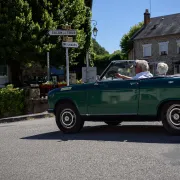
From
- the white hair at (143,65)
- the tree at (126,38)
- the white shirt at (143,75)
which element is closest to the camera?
the white shirt at (143,75)

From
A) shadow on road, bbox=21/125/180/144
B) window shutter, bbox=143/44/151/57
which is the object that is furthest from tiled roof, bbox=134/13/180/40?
shadow on road, bbox=21/125/180/144

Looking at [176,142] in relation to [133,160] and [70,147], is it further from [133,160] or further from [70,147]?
[70,147]

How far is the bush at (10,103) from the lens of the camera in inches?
566

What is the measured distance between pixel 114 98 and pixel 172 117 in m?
1.23

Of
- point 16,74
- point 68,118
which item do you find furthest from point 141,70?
point 16,74

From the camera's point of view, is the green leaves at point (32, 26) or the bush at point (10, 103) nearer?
the bush at point (10, 103)

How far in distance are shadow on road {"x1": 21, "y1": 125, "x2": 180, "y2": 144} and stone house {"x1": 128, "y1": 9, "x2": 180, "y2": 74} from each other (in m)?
39.3

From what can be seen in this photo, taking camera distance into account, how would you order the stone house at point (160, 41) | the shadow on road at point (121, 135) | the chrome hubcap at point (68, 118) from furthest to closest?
the stone house at point (160, 41), the chrome hubcap at point (68, 118), the shadow on road at point (121, 135)

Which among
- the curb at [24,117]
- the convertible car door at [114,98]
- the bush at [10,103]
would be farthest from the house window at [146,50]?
the convertible car door at [114,98]

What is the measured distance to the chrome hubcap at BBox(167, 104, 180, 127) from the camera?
7.32m

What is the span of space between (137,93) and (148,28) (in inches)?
1807

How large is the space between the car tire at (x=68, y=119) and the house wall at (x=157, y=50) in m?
40.5

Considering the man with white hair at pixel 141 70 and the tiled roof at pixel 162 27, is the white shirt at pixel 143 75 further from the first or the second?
the tiled roof at pixel 162 27

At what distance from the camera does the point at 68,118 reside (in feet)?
27.9
